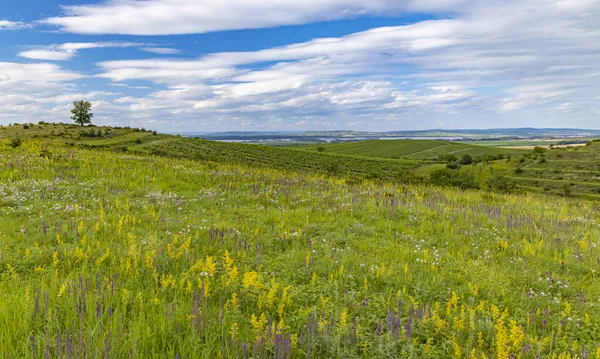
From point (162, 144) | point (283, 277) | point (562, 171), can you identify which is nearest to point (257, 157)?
point (162, 144)

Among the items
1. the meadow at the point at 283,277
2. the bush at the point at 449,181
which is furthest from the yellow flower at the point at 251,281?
the bush at the point at 449,181

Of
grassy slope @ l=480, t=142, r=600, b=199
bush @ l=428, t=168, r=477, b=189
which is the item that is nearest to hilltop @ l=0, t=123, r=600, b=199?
grassy slope @ l=480, t=142, r=600, b=199

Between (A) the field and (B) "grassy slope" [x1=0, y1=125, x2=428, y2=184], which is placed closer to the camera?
(B) "grassy slope" [x1=0, y1=125, x2=428, y2=184]

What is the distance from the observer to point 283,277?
6012mm

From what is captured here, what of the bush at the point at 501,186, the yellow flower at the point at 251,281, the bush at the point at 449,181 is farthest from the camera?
the bush at the point at 501,186

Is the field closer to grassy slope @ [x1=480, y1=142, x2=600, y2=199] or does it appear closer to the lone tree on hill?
grassy slope @ [x1=480, y1=142, x2=600, y2=199]

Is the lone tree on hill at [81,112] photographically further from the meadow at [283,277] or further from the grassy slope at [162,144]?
the meadow at [283,277]

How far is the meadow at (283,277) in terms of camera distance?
3.94m

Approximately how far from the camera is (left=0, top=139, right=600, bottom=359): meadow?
12.9 ft

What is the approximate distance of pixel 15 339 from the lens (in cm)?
371

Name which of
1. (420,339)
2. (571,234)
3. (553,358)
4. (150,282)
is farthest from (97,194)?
(571,234)

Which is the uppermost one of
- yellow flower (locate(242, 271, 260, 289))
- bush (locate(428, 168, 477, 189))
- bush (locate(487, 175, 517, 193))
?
yellow flower (locate(242, 271, 260, 289))

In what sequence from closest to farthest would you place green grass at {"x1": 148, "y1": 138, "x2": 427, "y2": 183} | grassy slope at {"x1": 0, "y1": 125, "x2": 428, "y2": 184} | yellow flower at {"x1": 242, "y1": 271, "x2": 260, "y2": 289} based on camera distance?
yellow flower at {"x1": 242, "y1": 271, "x2": 260, "y2": 289} < green grass at {"x1": 148, "y1": 138, "x2": 427, "y2": 183} < grassy slope at {"x1": 0, "y1": 125, "x2": 428, "y2": 184}

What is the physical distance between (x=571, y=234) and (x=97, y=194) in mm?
14242
